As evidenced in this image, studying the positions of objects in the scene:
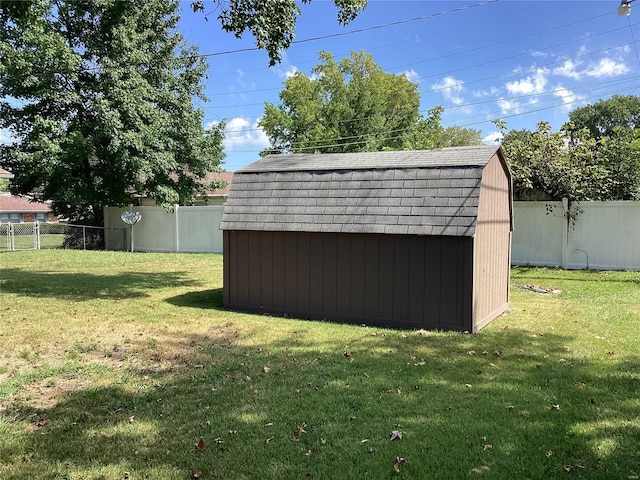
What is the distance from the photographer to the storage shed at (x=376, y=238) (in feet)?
21.0

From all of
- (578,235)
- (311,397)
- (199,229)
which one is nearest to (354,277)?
(311,397)

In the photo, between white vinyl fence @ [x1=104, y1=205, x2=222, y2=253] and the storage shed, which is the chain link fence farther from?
the storage shed

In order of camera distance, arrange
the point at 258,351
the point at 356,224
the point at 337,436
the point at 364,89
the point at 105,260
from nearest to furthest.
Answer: the point at 337,436 → the point at 258,351 → the point at 356,224 → the point at 105,260 → the point at 364,89

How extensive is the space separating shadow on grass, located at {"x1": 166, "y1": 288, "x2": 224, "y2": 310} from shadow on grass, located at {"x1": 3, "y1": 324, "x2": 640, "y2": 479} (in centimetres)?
300

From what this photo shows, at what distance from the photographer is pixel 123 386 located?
4484 millimetres

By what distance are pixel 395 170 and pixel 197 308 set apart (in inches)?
159

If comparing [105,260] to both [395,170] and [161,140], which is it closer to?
[161,140]

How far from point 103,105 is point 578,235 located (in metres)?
14.7

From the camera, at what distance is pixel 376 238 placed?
22.5 ft

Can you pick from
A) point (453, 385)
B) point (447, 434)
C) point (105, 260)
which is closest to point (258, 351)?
point (453, 385)

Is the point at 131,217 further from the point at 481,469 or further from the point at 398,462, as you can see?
the point at 481,469

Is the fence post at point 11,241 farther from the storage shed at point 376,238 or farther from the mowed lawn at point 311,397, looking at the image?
the storage shed at point 376,238

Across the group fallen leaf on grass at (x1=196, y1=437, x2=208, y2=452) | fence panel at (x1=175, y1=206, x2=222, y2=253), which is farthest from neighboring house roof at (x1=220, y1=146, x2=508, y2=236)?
fence panel at (x1=175, y1=206, x2=222, y2=253)

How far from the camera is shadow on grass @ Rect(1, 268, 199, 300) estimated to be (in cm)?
938
